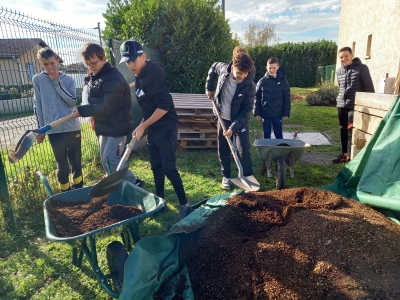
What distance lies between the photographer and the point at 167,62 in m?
7.54

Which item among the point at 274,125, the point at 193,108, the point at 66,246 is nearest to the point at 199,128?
the point at 193,108

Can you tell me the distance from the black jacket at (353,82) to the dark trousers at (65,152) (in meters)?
4.32

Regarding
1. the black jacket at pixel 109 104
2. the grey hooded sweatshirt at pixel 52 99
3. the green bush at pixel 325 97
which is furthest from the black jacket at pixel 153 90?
the green bush at pixel 325 97

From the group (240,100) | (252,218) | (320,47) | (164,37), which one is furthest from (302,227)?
(320,47)

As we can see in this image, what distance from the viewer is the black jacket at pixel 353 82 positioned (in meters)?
4.89

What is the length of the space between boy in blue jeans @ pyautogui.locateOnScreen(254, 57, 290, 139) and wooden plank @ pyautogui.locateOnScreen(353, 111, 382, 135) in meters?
1.16

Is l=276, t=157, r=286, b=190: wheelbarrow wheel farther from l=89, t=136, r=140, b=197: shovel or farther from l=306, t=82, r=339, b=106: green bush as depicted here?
l=306, t=82, r=339, b=106: green bush

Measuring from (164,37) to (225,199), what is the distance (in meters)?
5.53

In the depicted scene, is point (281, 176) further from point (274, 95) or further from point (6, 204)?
point (6, 204)

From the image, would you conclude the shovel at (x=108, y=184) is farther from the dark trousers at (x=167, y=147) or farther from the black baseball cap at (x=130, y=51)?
the black baseball cap at (x=130, y=51)

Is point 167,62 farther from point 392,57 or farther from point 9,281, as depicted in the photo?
point 392,57

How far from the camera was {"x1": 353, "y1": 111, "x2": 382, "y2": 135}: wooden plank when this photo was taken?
13.0 ft

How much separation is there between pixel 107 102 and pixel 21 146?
0.88 m

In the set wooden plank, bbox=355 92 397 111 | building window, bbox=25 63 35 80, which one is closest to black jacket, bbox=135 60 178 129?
building window, bbox=25 63 35 80
